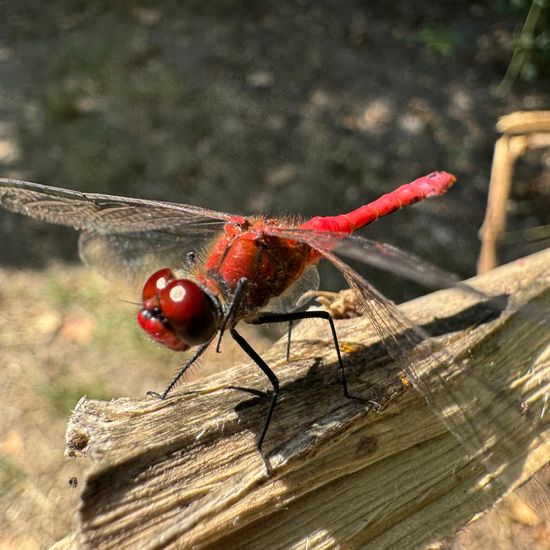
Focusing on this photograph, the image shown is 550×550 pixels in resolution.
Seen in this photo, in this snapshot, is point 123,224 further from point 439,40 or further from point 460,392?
point 439,40

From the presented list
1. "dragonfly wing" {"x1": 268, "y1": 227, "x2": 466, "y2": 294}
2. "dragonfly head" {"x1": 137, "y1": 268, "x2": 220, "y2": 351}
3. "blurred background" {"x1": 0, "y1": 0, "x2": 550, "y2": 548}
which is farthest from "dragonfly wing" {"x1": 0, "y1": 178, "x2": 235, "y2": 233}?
"blurred background" {"x1": 0, "y1": 0, "x2": 550, "y2": 548}

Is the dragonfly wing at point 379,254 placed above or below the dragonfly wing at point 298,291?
above

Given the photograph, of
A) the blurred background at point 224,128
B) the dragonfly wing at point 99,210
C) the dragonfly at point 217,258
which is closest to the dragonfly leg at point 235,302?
the dragonfly at point 217,258

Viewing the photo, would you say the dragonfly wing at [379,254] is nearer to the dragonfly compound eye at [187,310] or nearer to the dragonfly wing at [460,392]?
the dragonfly wing at [460,392]

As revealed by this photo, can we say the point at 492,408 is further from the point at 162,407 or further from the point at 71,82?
the point at 71,82

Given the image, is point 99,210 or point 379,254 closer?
point 379,254

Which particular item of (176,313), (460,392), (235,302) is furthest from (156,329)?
(460,392)

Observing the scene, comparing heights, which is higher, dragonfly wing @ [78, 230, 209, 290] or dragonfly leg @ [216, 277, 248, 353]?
dragonfly leg @ [216, 277, 248, 353]

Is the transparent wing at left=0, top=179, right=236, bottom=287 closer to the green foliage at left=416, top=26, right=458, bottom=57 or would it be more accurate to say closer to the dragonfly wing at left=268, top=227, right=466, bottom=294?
the dragonfly wing at left=268, top=227, right=466, bottom=294
